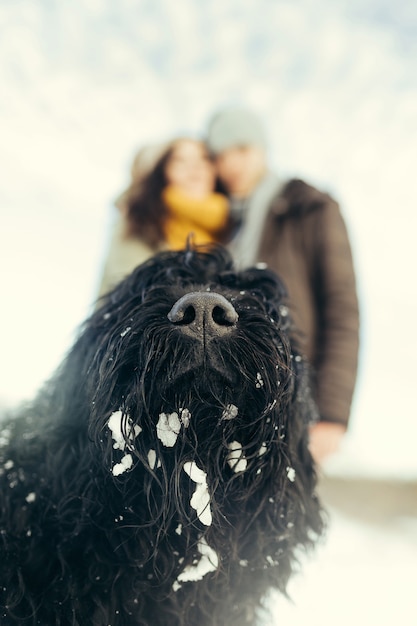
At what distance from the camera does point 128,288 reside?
6.00 ft

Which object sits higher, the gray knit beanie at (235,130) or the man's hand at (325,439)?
the gray knit beanie at (235,130)

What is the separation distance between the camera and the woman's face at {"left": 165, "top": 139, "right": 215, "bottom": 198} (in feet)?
10.6

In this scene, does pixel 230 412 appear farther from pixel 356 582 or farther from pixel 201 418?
pixel 356 582

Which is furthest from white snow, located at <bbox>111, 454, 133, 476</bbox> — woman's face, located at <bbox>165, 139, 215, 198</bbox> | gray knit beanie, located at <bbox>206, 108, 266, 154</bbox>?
gray knit beanie, located at <bbox>206, 108, 266, 154</bbox>

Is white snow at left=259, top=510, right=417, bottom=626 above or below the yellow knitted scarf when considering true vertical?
below

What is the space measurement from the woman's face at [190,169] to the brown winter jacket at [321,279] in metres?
0.55

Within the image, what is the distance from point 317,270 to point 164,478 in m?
1.67

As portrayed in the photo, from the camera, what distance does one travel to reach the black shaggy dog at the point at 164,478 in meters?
1.40

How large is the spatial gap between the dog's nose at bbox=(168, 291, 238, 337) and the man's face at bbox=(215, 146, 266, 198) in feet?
6.49

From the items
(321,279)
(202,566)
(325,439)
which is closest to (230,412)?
(202,566)

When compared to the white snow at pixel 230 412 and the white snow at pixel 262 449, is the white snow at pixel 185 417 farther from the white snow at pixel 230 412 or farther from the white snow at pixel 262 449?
the white snow at pixel 262 449

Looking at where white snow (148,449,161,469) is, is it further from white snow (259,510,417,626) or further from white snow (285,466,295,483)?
white snow (259,510,417,626)

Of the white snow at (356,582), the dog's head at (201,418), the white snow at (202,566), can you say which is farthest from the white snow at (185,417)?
the white snow at (356,582)

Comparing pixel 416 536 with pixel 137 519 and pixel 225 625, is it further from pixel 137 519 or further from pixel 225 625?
pixel 137 519
